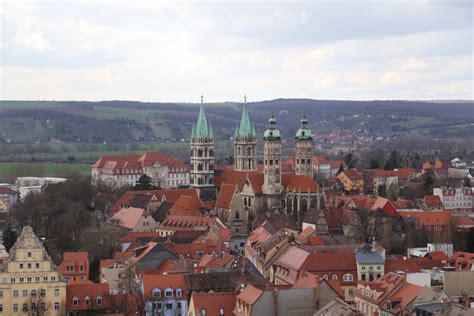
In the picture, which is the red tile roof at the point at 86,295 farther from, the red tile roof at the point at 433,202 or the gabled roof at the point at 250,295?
the red tile roof at the point at 433,202

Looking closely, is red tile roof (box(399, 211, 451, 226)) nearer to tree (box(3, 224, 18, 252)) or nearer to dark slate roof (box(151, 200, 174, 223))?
dark slate roof (box(151, 200, 174, 223))

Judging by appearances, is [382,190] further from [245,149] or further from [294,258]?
[294,258]

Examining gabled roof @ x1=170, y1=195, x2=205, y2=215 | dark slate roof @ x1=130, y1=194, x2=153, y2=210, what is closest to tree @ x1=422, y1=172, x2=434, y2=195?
gabled roof @ x1=170, y1=195, x2=205, y2=215

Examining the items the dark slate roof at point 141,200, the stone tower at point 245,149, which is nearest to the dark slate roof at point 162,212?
the dark slate roof at point 141,200

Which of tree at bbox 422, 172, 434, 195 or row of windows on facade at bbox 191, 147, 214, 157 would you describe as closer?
row of windows on facade at bbox 191, 147, 214, 157

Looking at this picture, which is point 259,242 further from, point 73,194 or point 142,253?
point 73,194

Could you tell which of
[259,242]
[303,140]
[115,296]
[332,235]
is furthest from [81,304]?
[303,140]
